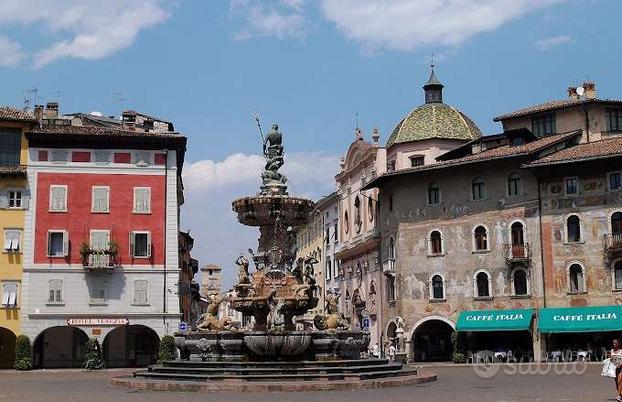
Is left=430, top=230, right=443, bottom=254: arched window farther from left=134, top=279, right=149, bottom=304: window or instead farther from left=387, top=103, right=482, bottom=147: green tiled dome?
left=134, top=279, right=149, bottom=304: window

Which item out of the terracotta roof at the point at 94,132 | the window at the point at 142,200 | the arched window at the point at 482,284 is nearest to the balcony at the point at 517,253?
the arched window at the point at 482,284

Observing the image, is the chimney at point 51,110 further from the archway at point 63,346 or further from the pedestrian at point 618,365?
the pedestrian at point 618,365

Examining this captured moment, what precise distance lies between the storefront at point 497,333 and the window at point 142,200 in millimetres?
18715

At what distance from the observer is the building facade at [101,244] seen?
47406 millimetres

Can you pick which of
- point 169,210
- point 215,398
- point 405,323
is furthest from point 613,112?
point 215,398

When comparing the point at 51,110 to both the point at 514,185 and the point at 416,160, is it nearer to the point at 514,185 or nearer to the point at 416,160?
the point at 416,160

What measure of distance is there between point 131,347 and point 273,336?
28.5 metres

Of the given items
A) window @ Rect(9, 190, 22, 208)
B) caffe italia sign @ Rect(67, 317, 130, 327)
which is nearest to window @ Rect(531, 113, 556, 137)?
caffe italia sign @ Rect(67, 317, 130, 327)

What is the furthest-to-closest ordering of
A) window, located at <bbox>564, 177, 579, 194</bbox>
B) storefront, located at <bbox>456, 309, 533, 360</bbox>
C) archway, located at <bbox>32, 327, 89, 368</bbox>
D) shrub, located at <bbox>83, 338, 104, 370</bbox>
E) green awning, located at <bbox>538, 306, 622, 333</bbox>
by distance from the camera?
archway, located at <bbox>32, 327, 89, 368</bbox>
storefront, located at <bbox>456, 309, 533, 360</bbox>
window, located at <bbox>564, 177, 579, 194</bbox>
shrub, located at <bbox>83, 338, 104, 370</bbox>
green awning, located at <bbox>538, 306, 622, 333</bbox>

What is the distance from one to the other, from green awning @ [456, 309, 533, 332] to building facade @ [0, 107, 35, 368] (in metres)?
24.4

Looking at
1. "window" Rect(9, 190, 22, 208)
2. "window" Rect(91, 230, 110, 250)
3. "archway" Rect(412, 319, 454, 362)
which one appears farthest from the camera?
"archway" Rect(412, 319, 454, 362)

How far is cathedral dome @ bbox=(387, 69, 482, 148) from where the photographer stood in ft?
190

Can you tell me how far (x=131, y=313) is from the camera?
47594 mm

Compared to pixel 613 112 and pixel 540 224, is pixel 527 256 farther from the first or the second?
pixel 613 112
